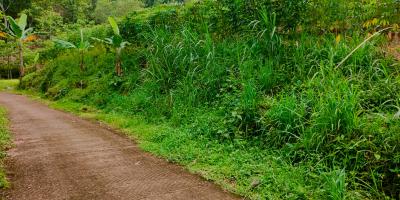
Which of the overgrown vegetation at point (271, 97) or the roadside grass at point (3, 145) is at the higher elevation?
the overgrown vegetation at point (271, 97)

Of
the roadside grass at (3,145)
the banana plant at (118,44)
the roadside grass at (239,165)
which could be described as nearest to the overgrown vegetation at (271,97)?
the roadside grass at (239,165)

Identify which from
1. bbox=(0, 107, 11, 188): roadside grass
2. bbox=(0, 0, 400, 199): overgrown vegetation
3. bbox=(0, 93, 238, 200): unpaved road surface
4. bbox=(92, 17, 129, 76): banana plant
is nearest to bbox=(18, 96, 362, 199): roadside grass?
bbox=(0, 0, 400, 199): overgrown vegetation

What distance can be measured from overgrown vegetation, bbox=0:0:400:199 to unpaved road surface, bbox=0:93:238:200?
1.30 ft

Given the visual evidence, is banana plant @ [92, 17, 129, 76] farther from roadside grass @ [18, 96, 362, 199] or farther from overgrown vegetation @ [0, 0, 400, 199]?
roadside grass @ [18, 96, 362, 199]

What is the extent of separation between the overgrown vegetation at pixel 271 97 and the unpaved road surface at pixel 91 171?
1.30ft

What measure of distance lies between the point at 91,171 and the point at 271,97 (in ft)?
10.9

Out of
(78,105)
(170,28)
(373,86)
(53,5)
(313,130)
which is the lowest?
(78,105)

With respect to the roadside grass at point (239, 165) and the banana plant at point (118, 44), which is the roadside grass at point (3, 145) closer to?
the roadside grass at point (239, 165)

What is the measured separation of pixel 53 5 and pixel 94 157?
121ft

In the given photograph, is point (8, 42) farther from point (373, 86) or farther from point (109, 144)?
point (373, 86)

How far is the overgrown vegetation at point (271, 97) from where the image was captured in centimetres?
453

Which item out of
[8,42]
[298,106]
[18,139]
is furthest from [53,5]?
[298,106]

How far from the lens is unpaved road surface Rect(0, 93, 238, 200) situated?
14.6ft

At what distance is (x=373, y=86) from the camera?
5.73m
